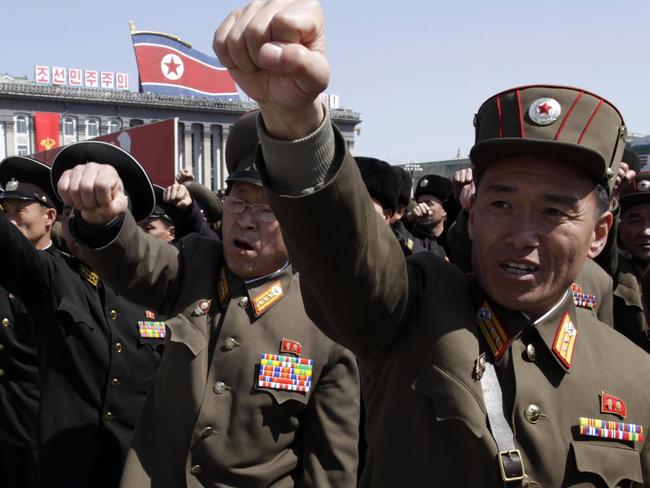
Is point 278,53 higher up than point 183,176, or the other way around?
point 183,176

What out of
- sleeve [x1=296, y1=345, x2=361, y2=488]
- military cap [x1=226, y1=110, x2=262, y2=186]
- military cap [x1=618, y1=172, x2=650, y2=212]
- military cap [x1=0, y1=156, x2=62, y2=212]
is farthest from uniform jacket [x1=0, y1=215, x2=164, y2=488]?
military cap [x1=618, y1=172, x2=650, y2=212]

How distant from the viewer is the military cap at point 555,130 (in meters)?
1.45

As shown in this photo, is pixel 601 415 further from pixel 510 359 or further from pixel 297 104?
pixel 297 104

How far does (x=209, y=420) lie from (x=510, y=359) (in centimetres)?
119

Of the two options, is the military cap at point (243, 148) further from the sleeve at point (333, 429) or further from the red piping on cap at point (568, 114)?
the red piping on cap at point (568, 114)

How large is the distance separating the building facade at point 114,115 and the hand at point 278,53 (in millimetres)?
54759

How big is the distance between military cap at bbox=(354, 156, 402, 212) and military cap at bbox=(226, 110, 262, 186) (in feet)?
6.54

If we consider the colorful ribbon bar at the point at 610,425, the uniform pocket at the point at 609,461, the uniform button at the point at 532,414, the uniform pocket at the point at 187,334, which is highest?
the uniform pocket at the point at 187,334

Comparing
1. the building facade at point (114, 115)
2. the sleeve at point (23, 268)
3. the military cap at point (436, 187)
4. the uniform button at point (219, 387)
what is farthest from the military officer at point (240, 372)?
the building facade at point (114, 115)

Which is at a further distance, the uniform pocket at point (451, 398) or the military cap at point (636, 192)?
the military cap at point (636, 192)

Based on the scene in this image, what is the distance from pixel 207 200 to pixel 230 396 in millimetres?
3760

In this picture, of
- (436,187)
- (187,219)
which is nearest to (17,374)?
(187,219)

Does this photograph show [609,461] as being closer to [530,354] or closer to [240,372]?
[530,354]

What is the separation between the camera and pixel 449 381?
1.39 m
